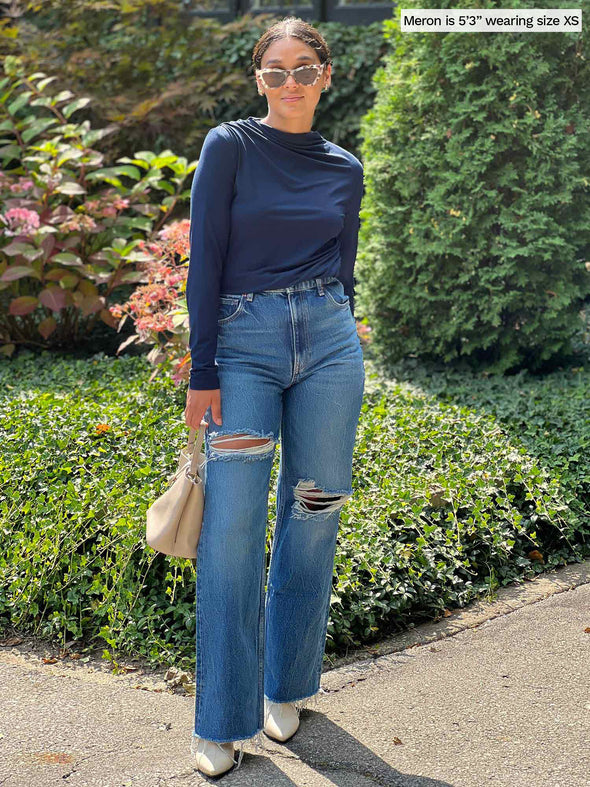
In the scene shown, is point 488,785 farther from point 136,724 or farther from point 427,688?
point 136,724

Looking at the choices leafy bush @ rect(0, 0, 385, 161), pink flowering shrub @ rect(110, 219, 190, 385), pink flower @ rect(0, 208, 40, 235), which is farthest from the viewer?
leafy bush @ rect(0, 0, 385, 161)

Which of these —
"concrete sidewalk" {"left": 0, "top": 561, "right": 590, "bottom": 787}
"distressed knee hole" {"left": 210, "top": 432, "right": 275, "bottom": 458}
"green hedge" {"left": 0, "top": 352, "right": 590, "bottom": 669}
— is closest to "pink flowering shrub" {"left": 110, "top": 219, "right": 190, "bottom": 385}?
"green hedge" {"left": 0, "top": 352, "right": 590, "bottom": 669}

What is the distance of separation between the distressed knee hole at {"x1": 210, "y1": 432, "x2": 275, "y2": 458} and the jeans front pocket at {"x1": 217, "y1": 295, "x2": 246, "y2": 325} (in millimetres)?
278

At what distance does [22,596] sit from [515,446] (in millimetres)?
2228

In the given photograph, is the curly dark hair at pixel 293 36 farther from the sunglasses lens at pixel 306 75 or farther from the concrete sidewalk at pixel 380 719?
the concrete sidewalk at pixel 380 719

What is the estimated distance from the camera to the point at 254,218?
2.46 meters

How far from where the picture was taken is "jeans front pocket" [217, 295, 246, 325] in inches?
98.6

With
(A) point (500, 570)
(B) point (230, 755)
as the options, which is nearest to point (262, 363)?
(B) point (230, 755)

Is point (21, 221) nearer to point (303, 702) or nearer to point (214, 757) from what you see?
point (303, 702)

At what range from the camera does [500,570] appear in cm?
390

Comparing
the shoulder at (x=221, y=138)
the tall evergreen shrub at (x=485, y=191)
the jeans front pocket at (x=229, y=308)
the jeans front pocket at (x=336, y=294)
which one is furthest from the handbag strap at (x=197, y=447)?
the tall evergreen shrub at (x=485, y=191)

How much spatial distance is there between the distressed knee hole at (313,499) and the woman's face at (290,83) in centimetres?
93

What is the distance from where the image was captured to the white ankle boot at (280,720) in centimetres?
278

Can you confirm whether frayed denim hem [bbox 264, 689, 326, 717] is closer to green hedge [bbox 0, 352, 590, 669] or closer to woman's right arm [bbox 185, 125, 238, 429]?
green hedge [bbox 0, 352, 590, 669]
